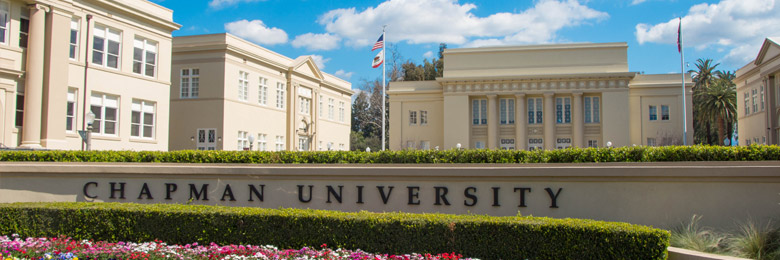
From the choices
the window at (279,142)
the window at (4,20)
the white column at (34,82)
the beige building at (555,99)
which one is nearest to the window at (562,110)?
the beige building at (555,99)

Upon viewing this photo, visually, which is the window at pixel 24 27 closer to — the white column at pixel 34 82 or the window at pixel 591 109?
the white column at pixel 34 82

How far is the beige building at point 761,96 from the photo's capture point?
135 feet

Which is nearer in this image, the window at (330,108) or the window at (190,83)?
the window at (190,83)

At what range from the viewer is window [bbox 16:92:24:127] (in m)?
25.7

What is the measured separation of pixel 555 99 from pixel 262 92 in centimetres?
2552

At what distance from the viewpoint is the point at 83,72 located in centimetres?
2831

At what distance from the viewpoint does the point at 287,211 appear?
30.5 feet

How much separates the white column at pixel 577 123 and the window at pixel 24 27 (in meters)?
40.1

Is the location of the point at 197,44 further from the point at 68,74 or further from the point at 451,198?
the point at 451,198

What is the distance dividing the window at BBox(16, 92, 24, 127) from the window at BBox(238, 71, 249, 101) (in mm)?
13978

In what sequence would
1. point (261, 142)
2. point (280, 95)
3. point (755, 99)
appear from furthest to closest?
point (755, 99) → point (280, 95) → point (261, 142)

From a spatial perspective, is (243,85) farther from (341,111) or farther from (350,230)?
(350,230)

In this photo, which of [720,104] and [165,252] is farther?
[720,104]

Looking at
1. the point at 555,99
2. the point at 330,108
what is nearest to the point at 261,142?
the point at 330,108
